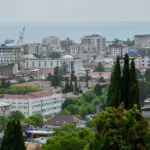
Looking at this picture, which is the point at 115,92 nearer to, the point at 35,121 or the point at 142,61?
the point at 35,121

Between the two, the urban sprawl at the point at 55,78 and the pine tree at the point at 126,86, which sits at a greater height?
the pine tree at the point at 126,86

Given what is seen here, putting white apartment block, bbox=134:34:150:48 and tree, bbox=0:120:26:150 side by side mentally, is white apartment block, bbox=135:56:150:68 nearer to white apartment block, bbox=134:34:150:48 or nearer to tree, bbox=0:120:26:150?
white apartment block, bbox=134:34:150:48

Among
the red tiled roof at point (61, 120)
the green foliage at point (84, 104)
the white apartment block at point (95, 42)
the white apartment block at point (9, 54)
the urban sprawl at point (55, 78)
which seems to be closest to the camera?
the red tiled roof at point (61, 120)

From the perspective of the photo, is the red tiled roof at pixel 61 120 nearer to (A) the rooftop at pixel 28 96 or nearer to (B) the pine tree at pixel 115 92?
(A) the rooftop at pixel 28 96

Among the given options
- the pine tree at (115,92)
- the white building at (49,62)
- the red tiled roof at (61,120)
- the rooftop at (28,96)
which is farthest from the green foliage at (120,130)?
the white building at (49,62)

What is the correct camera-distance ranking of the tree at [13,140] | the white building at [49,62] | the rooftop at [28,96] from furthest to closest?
the white building at [49,62] < the rooftop at [28,96] < the tree at [13,140]

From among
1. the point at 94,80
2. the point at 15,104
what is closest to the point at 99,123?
the point at 15,104

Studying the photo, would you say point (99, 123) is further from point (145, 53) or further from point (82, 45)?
point (82, 45)
